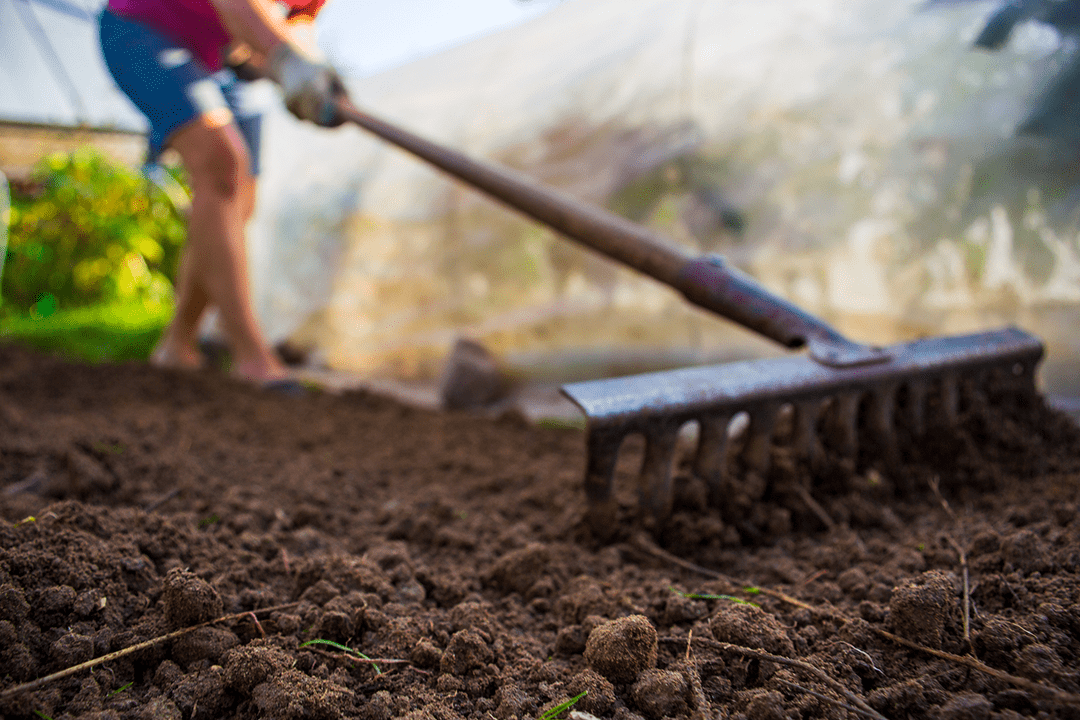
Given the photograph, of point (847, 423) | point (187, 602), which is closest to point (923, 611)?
point (847, 423)

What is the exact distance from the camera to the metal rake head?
1220 millimetres

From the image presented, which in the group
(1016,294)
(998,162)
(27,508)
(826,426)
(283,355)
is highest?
(998,162)

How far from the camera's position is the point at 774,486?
1328mm

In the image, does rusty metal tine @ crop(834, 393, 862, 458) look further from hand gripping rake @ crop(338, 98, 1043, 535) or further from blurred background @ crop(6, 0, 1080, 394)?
blurred background @ crop(6, 0, 1080, 394)

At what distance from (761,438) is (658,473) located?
10.1 inches

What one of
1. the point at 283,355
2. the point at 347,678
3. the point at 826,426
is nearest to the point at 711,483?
the point at 826,426

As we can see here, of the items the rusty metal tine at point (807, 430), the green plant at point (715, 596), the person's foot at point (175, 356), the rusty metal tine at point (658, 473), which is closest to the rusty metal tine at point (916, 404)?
the rusty metal tine at point (807, 430)

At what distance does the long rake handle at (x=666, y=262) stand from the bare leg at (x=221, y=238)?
0.94 metres

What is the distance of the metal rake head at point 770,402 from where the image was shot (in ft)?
4.00

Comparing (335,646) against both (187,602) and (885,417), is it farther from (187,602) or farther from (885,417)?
(885,417)

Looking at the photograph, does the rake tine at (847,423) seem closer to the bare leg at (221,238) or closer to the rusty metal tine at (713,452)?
the rusty metal tine at (713,452)

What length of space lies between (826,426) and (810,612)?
24.2 inches

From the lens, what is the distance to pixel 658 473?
1.25 metres

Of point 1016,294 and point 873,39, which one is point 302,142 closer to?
point 873,39
